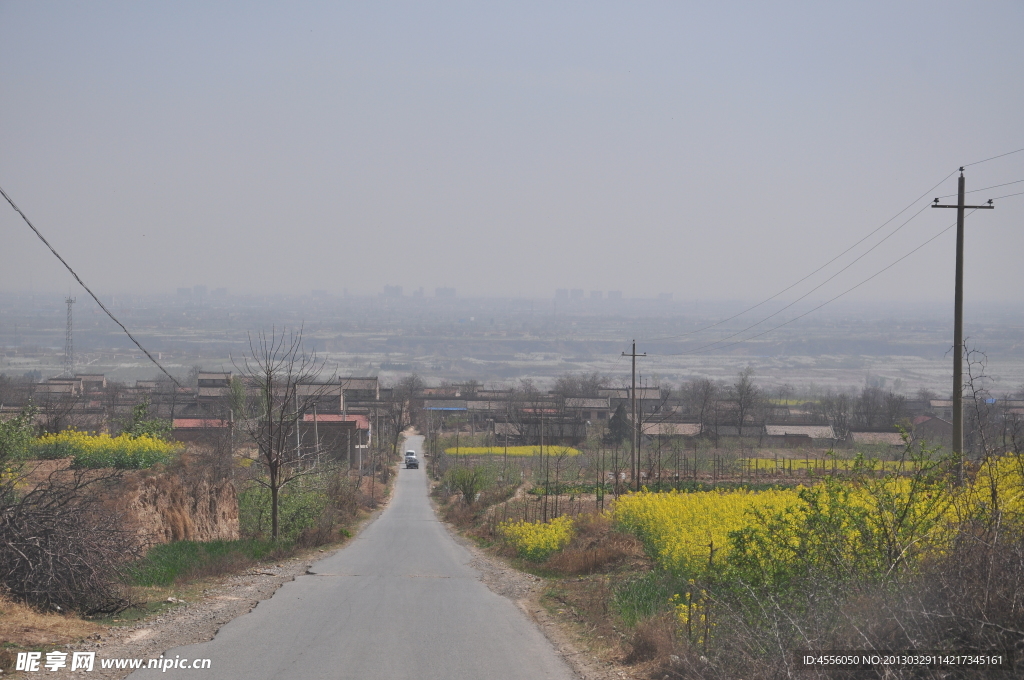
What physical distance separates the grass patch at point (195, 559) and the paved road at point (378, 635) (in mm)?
1420

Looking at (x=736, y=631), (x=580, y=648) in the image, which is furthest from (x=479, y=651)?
(x=736, y=631)

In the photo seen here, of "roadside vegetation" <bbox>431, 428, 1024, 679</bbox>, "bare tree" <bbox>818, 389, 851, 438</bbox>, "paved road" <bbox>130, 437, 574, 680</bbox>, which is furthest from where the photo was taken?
"bare tree" <bbox>818, 389, 851, 438</bbox>

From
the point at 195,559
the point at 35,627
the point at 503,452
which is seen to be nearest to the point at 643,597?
the point at 195,559

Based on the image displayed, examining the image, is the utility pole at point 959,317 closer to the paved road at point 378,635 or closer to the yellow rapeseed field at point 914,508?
the yellow rapeseed field at point 914,508

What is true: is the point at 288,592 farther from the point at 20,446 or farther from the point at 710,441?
the point at 710,441

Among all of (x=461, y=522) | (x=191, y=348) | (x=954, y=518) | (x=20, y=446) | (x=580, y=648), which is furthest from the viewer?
(x=191, y=348)

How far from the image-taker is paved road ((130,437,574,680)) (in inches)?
311

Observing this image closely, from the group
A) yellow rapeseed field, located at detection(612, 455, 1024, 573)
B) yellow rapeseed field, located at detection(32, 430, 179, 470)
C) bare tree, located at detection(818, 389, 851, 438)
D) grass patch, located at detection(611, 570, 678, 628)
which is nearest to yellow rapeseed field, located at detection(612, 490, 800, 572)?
grass patch, located at detection(611, 570, 678, 628)

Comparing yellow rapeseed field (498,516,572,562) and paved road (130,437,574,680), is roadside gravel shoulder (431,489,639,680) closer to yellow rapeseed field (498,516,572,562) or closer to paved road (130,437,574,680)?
paved road (130,437,574,680)

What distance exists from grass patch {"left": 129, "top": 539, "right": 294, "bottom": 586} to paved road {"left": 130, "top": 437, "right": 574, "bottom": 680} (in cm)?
142

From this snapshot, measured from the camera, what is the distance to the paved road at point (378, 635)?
7906 mm

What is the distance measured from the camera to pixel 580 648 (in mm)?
9664

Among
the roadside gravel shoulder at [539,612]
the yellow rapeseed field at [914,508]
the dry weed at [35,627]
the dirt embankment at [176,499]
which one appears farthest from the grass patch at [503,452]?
the dry weed at [35,627]

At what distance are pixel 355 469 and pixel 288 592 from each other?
144 feet
